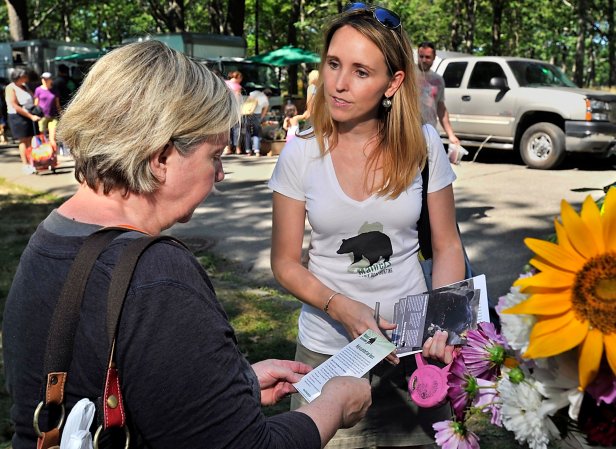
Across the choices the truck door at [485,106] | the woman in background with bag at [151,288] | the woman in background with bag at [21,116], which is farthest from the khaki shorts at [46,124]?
the woman in background with bag at [151,288]

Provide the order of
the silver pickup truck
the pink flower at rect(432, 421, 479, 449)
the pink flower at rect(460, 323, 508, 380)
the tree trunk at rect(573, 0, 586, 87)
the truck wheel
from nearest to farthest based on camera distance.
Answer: the pink flower at rect(460, 323, 508, 380), the pink flower at rect(432, 421, 479, 449), the silver pickup truck, the truck wheel, the tree trunk at rect(573, 0, 586, 87)

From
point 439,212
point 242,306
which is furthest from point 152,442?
point 242,306

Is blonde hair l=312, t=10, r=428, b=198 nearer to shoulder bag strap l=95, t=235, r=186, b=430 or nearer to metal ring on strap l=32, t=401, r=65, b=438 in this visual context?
shoulder bag strap l=95, t=235, r=186, b=430

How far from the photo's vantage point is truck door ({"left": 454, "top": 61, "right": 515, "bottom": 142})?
1303 cm

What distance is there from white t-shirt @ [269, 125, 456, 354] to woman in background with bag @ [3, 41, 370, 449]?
0.72 meters

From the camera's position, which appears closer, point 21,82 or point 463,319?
point 463,319

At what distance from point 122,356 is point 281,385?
775mm

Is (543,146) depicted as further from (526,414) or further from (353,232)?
(526,414)

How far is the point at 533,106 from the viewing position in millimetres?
12422

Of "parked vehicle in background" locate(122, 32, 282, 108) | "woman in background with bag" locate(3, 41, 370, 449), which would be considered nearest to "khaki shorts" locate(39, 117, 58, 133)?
"parked vehicle in background" locate(122, 32, 282, 108)

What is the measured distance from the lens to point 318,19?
30.1 m

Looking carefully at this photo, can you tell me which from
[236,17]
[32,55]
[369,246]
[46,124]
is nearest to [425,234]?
[369,246]

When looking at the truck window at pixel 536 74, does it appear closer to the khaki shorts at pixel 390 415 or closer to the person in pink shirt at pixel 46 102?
the person in pink shirt at pixel 46 102

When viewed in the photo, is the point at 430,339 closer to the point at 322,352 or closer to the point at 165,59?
the point at 322,352
